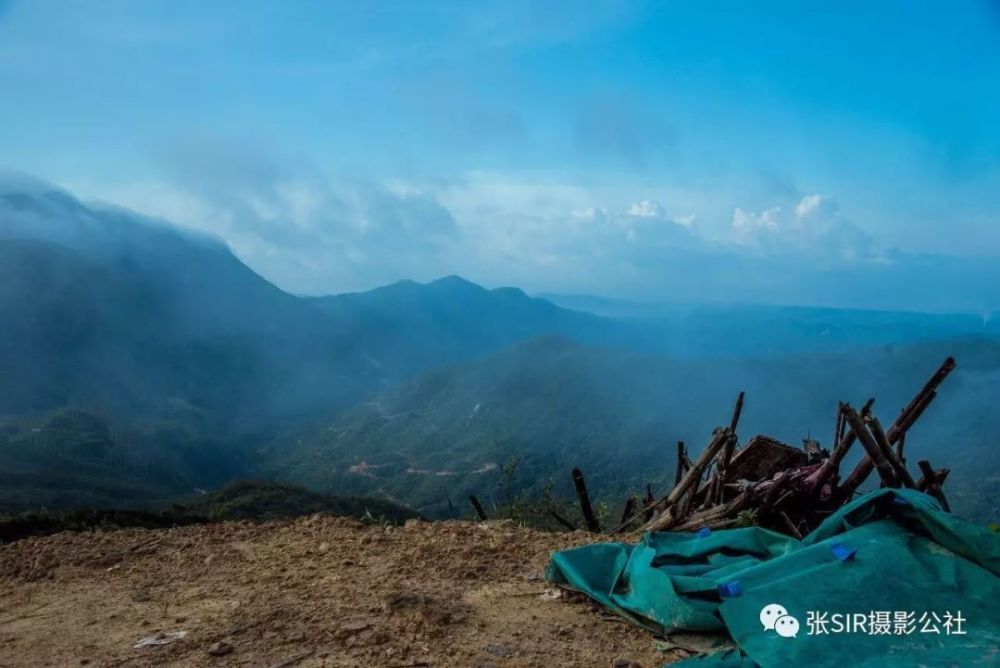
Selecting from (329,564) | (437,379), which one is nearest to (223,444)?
(437,379)

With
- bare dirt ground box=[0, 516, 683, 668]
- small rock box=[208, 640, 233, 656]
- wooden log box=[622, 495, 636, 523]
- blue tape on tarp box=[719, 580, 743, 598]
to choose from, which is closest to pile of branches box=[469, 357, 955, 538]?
bare dirt ground box=[0, 516, 683, 668]

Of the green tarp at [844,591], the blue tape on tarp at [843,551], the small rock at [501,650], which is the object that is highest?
the blue tape on tarp at [843,551]

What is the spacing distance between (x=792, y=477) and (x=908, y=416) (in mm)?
1010

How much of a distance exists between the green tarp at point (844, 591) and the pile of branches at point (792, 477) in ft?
3.88

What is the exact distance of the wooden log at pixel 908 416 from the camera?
575cm

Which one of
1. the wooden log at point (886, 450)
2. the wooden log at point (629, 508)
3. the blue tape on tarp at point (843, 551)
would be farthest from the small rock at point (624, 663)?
the wooden log at point (629, 508)

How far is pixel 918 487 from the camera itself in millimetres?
6059

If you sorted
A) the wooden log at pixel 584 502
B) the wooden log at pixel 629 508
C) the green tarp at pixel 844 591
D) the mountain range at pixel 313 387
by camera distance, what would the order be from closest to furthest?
the green tarp at pixel 844 591, the wooden log at pixel 584 502, the wooden log at pixel 629 508, the mountain range at pixel 313 387

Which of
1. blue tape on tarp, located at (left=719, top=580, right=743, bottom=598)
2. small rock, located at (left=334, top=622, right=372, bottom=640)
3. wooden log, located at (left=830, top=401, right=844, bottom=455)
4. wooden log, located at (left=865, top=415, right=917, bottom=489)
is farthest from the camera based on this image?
wooden log, located at (left=830, top=401, right=844, bottom=455)

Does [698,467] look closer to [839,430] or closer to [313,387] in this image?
[839,430]

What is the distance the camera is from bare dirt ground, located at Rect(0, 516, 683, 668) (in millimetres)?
4152

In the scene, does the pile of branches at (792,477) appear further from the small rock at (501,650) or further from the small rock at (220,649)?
the small rock at (220,649)

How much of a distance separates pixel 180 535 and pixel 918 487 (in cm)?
647

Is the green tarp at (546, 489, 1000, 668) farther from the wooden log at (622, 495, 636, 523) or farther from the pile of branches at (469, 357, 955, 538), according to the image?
the wooden log at (622, 495, 636, 523)
